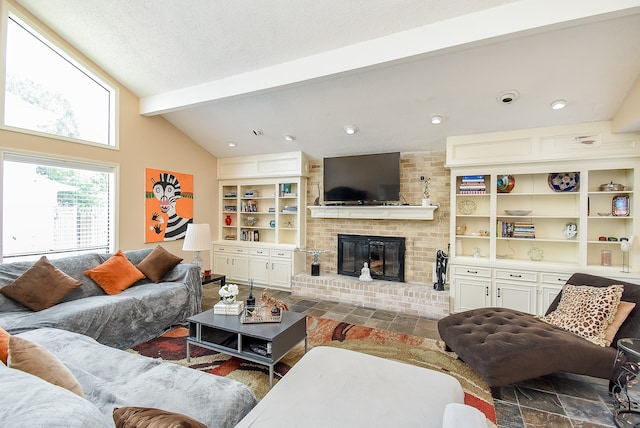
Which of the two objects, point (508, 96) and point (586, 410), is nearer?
point (586, 410)

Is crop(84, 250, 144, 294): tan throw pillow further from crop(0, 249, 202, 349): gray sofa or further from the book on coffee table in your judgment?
the book on coffee table

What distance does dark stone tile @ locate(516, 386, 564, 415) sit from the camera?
211 cm

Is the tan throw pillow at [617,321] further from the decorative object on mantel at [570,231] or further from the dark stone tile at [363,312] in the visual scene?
the dark stone tile at [363,312]

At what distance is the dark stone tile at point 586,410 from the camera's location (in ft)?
6.57

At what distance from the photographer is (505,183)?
3967mm

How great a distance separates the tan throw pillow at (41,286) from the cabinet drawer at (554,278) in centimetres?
513

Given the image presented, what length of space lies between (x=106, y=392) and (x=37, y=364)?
1.28 feet

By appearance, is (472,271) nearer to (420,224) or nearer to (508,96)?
(420,224)

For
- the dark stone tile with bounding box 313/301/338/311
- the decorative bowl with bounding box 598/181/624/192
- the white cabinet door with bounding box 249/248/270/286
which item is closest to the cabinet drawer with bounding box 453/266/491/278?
the decorative bowl with bounding box 598/181/624/192

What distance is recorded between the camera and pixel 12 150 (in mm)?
3184

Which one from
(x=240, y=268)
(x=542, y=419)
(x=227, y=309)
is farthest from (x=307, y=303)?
(x=542, y=419)

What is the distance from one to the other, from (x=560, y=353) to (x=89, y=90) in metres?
5.83

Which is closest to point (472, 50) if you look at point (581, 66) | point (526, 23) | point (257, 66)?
point (526, 23)

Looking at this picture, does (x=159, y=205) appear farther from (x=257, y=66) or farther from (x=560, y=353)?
(x=560, y=353)
